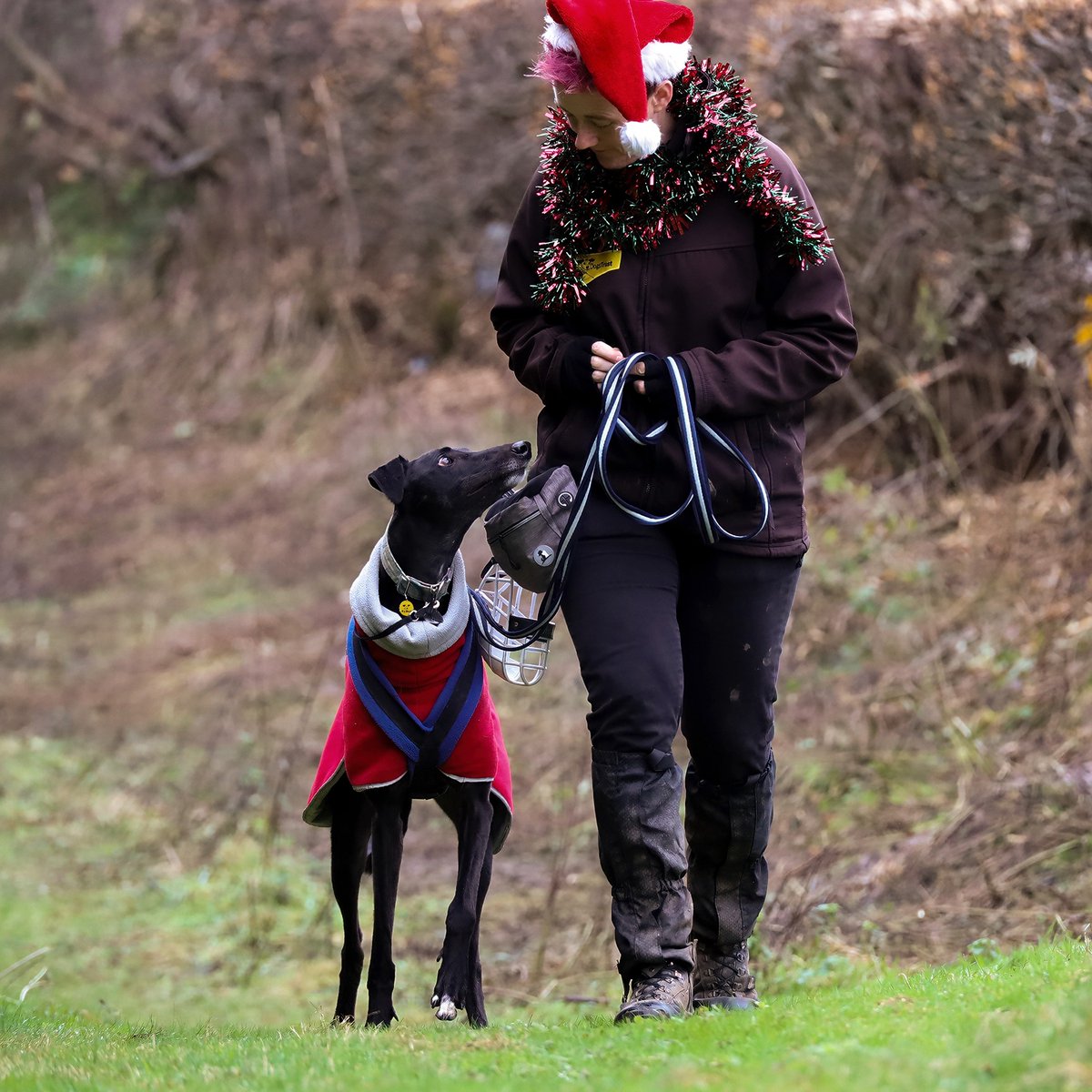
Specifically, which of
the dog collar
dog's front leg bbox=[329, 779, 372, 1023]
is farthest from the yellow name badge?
dog's front leg bbox=[329, 779, 372, 1023]

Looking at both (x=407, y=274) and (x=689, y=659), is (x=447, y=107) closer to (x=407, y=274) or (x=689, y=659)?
(x=407, y=274)

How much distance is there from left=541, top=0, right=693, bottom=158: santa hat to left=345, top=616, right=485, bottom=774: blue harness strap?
1.47m

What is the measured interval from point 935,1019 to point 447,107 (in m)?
13.0

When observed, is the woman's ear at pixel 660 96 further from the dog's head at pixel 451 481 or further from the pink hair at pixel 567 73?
the dog's head at pixel 451 481

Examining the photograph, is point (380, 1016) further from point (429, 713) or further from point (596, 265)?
point (596, 265)

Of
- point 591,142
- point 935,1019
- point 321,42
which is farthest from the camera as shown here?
point 321,42

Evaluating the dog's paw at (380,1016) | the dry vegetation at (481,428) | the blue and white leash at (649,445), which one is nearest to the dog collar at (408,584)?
the blue and white leash at (649,445)

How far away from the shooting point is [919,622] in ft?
29.3

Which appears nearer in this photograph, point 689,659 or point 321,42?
point 689,659

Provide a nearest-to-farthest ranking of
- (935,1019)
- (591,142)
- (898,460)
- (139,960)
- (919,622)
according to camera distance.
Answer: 1. (935,1019)
2. (591,142)
3. (139,960)
4. (919,622)
5. (898,460)

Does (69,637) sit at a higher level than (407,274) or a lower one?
lower

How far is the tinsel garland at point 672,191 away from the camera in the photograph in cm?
419

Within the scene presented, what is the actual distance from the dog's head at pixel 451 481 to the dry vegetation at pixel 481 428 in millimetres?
1949

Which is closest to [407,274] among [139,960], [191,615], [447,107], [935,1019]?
[447,107]
